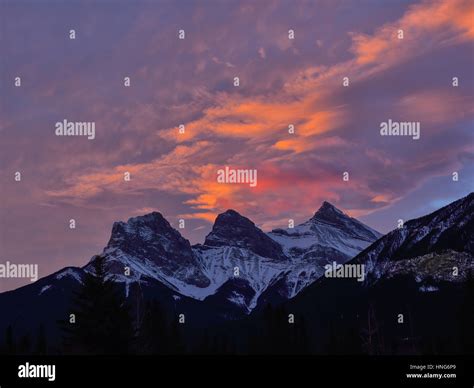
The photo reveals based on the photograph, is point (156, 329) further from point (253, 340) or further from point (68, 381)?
point (68, 381)

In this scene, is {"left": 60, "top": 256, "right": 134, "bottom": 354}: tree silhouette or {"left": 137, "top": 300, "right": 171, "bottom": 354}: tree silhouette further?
{"left": 137, "top": 300, "right": 171, "bottom": 354}: tree silhouette

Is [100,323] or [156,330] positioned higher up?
[100,323]

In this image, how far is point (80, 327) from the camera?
190 ft

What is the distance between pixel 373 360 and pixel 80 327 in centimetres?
3986

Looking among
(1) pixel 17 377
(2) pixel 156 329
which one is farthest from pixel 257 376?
(2) pixel 156 329

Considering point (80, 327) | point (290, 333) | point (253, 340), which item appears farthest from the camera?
point (253, 340)

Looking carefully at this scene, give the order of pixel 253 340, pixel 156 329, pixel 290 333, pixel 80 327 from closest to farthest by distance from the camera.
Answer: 1. pixel 80 327
2. pixel 156 329
3. pixel 290 333
4. pixel 253 340

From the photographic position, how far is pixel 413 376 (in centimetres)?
2264

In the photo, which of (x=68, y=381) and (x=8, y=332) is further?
(x=8, y=332)

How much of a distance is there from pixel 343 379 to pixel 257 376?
2.77 metres

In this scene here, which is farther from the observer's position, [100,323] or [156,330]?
[156,330]

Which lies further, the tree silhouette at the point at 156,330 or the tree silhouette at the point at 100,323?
the tree silhouette at the point at 156,330

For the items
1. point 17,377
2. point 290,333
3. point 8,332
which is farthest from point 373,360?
point 290,333

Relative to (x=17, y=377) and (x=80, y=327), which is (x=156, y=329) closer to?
(x=80, y=327)
